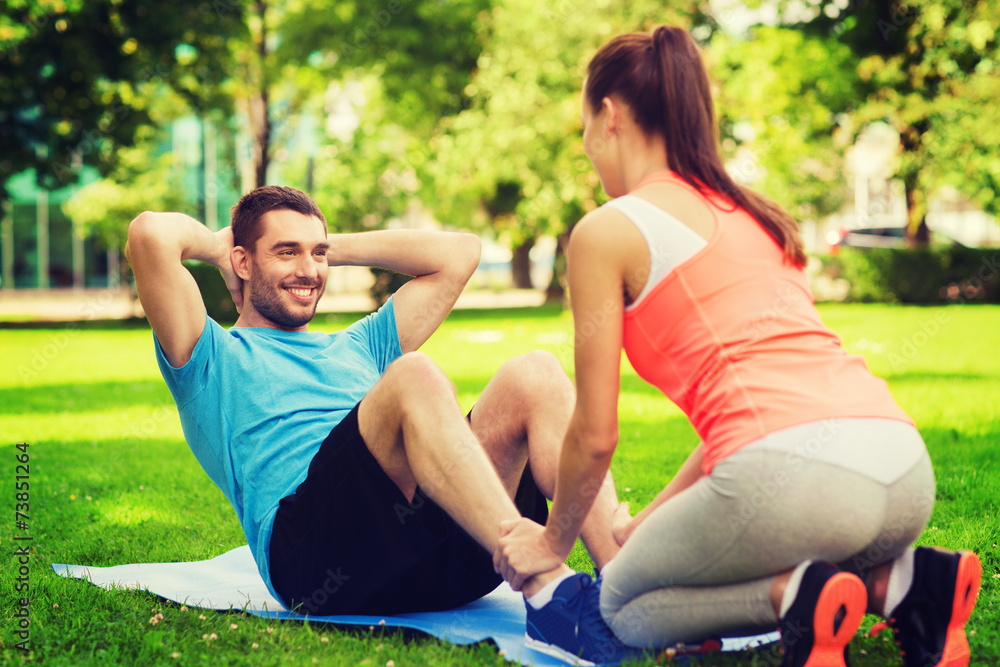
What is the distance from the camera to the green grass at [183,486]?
2.92m

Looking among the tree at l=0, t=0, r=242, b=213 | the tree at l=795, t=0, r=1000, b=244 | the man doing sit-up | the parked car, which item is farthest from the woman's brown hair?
the parked car

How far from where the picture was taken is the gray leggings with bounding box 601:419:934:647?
213cm

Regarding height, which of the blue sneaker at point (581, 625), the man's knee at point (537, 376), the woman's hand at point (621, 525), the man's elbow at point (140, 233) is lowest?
the blue sneaker at point (581, 625)

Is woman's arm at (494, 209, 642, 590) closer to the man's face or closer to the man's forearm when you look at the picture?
the man's face

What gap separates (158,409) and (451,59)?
63.7 feet

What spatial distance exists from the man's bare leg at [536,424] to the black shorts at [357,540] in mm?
326

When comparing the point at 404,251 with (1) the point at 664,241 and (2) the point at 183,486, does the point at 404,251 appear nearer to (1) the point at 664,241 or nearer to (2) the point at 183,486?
(1) the point at 664,241

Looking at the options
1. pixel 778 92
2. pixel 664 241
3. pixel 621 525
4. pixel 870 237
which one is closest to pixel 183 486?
pixel 621 525

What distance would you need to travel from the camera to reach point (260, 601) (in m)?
3.38

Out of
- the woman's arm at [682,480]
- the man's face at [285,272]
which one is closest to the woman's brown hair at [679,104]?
the woman's arm at [682,480]

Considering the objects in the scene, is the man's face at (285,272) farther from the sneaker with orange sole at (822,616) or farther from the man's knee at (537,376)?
the sneaker with orange sole at (822,616)

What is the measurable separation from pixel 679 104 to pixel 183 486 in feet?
15.3

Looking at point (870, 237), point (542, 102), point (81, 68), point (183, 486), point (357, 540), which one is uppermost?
point (81, 68)

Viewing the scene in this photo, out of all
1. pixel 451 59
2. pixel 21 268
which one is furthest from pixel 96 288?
pixel 451 59
